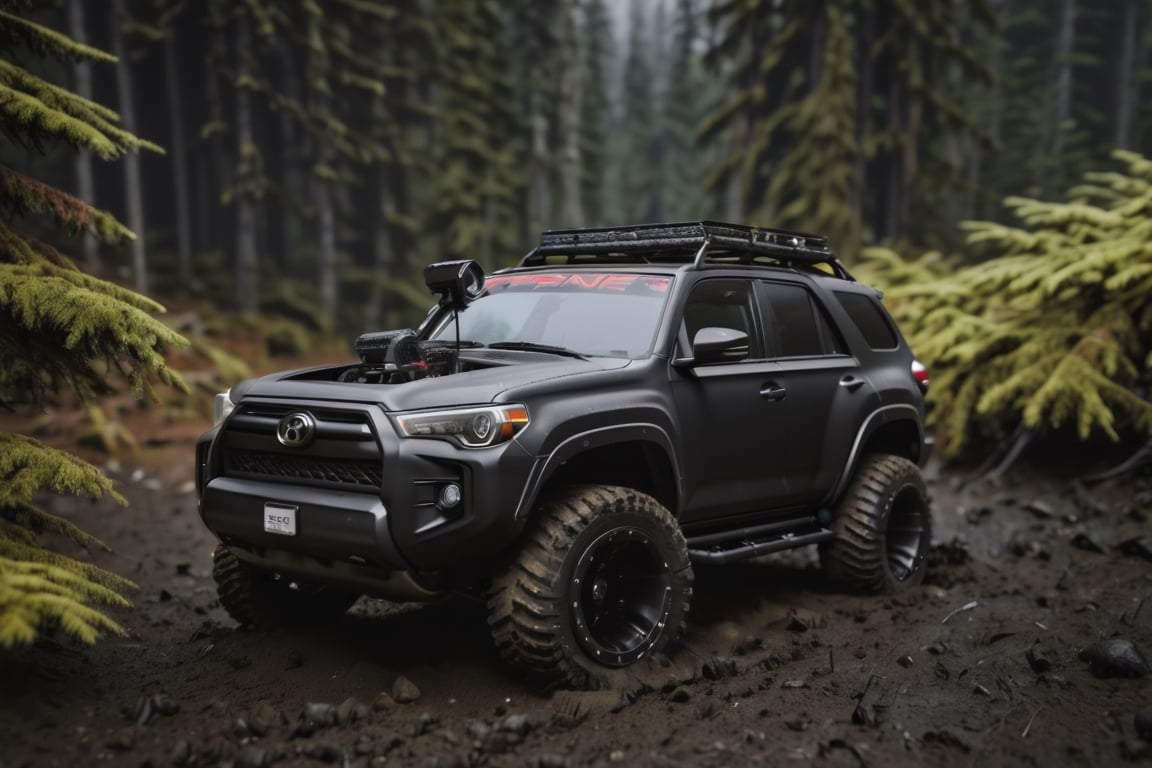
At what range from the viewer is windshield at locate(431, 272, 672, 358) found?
17.7 feet

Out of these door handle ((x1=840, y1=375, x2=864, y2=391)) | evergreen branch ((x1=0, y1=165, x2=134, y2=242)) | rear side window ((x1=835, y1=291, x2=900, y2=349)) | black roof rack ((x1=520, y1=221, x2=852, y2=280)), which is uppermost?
evergreen branch ((x1=0, y1=165, x2=134, y2=242))

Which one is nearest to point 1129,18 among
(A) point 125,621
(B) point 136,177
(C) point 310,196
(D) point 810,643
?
(C) point 310,196

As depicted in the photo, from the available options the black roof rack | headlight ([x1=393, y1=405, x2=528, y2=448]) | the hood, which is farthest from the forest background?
the black roof rack

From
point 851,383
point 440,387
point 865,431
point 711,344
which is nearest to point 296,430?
point 440,387

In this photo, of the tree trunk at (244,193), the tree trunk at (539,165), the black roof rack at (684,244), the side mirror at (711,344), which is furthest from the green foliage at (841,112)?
the side mirror at (711,344)

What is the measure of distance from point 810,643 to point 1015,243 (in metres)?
6.62

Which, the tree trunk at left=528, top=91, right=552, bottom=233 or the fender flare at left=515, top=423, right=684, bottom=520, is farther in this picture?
the tree trunk at left=528, top=91, right=552, bottom=233

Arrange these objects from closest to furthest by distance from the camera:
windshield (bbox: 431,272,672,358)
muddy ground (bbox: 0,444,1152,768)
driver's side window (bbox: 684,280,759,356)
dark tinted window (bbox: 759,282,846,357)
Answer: muddy ground (bbox: 0,444,1152,768) < windshield (bbox: 431,272,672,358) < driver's side window (bbox: 684,280,759,356) < dark tinted window (bbox: 759,282,846,357)

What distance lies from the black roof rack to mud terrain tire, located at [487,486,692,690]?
1792 mm

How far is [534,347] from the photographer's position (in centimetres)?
541

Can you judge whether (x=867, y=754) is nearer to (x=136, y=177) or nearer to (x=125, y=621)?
(x=125, y=621)

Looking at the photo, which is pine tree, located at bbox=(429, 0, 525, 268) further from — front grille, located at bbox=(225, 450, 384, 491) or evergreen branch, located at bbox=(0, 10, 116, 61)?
front grille, located at bbox=(225, 450, 384, 491)

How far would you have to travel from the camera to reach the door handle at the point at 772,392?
584cm

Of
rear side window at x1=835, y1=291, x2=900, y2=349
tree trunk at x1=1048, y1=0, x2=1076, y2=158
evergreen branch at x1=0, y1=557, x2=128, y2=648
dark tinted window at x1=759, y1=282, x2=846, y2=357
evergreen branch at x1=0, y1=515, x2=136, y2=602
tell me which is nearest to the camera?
evergreen branch at x1=0, y1=557, x2=128, y2=648
